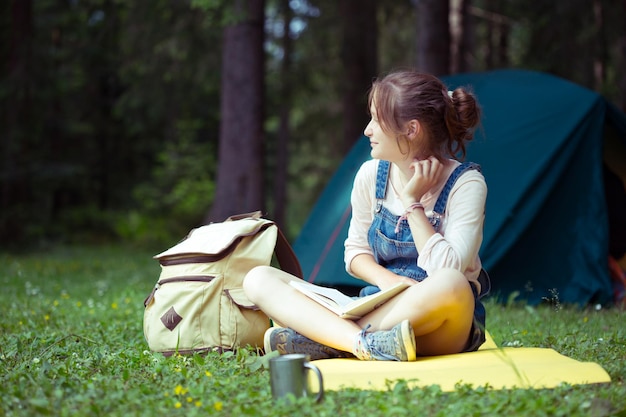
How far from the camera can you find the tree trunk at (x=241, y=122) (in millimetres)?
8211

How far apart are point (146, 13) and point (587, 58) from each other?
18.9 ft

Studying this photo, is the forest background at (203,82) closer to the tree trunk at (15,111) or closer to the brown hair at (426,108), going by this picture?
the tree trunk at (15,111)

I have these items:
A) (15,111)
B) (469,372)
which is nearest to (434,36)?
(469,372)

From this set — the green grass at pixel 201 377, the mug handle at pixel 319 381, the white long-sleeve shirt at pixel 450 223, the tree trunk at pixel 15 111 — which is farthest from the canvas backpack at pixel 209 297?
the tree trunk at pixel 15 111

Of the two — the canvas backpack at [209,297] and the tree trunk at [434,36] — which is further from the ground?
the tree trunk at [434,36]

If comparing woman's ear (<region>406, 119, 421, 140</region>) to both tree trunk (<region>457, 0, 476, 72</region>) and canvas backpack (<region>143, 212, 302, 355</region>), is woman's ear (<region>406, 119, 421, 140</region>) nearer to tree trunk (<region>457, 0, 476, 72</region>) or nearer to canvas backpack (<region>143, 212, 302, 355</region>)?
canvas backpack (<region>143, 212, 302, 355</region>)

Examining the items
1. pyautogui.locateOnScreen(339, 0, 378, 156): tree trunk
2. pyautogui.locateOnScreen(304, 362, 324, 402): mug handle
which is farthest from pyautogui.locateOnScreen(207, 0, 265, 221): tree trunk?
pyautogui.locateOnScreen(304, 362, 324, 402): mug handle

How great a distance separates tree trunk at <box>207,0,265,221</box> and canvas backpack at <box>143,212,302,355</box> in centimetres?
468

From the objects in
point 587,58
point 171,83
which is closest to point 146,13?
point 171,83

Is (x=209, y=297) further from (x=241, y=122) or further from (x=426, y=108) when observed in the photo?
(x=241, y=122)

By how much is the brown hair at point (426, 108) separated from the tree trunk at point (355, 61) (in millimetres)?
8014

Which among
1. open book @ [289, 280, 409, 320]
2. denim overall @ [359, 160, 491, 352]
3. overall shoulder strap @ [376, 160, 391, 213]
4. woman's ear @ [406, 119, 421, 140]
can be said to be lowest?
open book @ [289, 280, 409, 320]

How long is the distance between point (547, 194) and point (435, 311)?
10.0ft

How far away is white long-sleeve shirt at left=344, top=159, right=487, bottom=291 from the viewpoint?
9.32 feet
